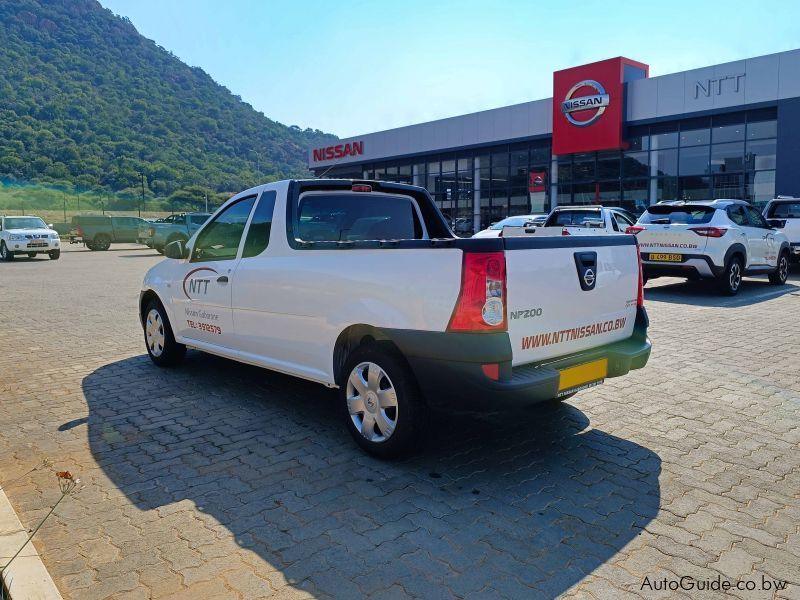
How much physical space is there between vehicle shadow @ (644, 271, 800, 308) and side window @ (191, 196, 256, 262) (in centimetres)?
852

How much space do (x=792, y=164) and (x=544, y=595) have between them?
25.9 m

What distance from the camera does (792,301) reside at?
1116cm

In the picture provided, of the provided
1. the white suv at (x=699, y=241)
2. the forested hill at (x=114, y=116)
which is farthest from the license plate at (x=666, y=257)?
the forested hill at (x=114, y=116)

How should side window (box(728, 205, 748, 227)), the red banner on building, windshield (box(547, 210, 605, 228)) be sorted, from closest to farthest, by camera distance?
side window (box(728, 205, 748, 227)) < windshield (box(547, 210, 605, 228)) < the red banner on building

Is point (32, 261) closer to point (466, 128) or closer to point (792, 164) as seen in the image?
point (466, 128)

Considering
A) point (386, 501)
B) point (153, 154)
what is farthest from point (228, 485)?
point (153, 154)

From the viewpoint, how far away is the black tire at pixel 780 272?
44.0 feet

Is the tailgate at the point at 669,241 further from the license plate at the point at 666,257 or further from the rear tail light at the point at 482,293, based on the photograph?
the rear tail light at the point at 482,293

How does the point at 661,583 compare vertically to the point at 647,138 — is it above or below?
below

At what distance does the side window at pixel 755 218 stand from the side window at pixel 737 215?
12.4 inches

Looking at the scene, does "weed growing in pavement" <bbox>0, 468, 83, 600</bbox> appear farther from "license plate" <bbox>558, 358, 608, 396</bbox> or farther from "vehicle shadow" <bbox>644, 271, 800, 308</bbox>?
"vehicle shadow" <bbox>644, 271, 800, 308</bbox>

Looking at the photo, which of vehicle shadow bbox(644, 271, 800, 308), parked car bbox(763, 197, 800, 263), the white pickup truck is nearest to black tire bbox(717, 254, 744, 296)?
vehicle shadow bbox(644, 271, 800, 308)

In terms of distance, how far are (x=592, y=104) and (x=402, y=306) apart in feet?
89.2

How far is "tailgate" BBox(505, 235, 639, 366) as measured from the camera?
3.59 metres
